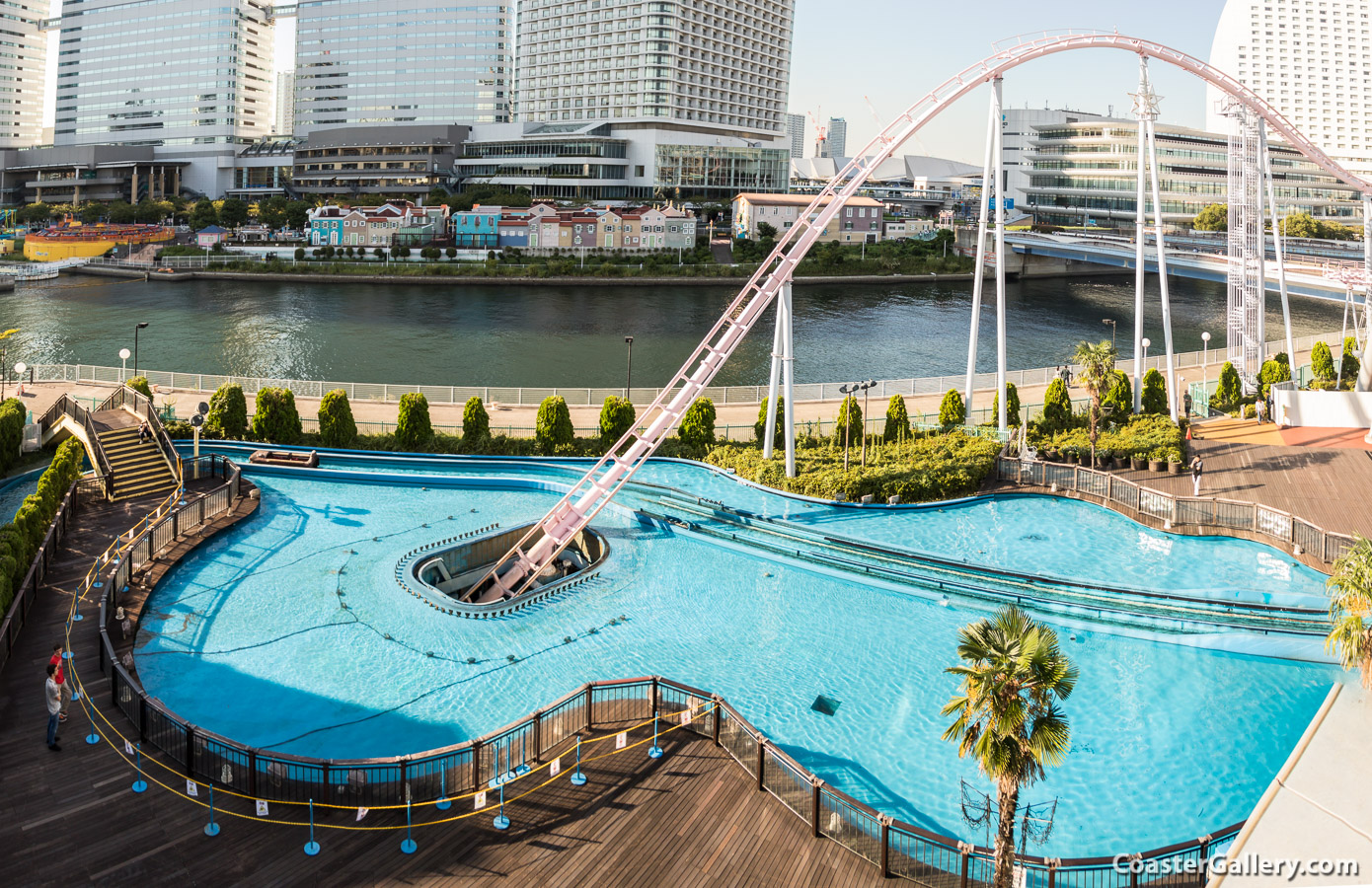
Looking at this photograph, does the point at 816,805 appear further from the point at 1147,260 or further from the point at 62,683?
the point at 1147,260

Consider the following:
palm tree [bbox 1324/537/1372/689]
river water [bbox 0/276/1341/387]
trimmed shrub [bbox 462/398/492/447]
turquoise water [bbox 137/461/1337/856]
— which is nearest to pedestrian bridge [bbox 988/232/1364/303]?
river water [bbox 0/276/1341/387]

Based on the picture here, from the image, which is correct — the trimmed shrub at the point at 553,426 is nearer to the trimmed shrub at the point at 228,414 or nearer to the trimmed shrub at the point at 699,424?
the trimmed shrub at the point at 699,424

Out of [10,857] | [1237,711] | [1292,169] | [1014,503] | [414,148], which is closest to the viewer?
[10,857]

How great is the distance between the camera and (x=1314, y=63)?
183125mm

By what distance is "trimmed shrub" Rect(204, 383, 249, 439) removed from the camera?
3572 centimetres

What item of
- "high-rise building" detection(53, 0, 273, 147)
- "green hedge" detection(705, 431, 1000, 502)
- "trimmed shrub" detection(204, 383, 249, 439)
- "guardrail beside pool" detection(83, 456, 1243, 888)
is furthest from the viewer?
"high-rise building" detection(53, 0, 273, 147)

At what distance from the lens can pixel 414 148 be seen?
165 metres

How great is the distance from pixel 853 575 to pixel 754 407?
17.4 m

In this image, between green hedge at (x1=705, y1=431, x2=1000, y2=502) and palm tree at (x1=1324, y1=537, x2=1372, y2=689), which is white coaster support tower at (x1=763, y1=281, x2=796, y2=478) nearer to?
green hedge at (x1=705, y1=431, x2=1000, y2=502)

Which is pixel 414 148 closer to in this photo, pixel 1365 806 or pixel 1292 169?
pixel 1292 169

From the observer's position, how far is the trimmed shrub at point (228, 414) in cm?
3572

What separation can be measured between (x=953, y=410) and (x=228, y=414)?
2478 cm

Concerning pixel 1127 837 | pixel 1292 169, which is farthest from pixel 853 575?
pixel 1292 169
